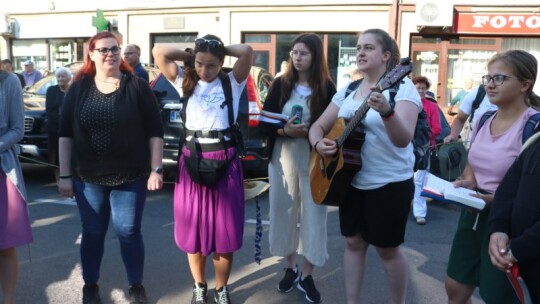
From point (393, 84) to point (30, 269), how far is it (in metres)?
3.26

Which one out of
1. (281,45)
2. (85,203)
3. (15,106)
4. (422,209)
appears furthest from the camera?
(281,45)

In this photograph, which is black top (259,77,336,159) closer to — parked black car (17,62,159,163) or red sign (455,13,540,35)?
parked black car (17,62,159,163)

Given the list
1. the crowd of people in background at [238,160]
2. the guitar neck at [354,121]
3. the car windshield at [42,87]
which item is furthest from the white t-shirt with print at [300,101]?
the car windshield at [42,87]

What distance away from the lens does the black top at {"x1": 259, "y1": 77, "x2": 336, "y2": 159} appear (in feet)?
11.9

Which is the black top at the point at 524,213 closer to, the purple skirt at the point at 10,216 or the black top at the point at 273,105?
the black top at the point at 273,105

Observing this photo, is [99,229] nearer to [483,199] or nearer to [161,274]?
[161,274]

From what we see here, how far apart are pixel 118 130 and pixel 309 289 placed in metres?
1.72

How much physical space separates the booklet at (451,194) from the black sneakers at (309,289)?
57.0 inches

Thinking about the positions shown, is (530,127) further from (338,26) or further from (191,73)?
(338,26)

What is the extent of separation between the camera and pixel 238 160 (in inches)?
135

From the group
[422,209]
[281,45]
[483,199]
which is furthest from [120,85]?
[281,45]

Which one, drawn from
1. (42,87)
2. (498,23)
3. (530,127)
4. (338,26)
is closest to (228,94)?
(530,127)

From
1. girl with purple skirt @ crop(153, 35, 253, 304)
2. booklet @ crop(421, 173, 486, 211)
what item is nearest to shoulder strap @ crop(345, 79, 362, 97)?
girl with purple skirt @ crop(153, 35, 253, 304)

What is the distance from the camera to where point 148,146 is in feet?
11.0
